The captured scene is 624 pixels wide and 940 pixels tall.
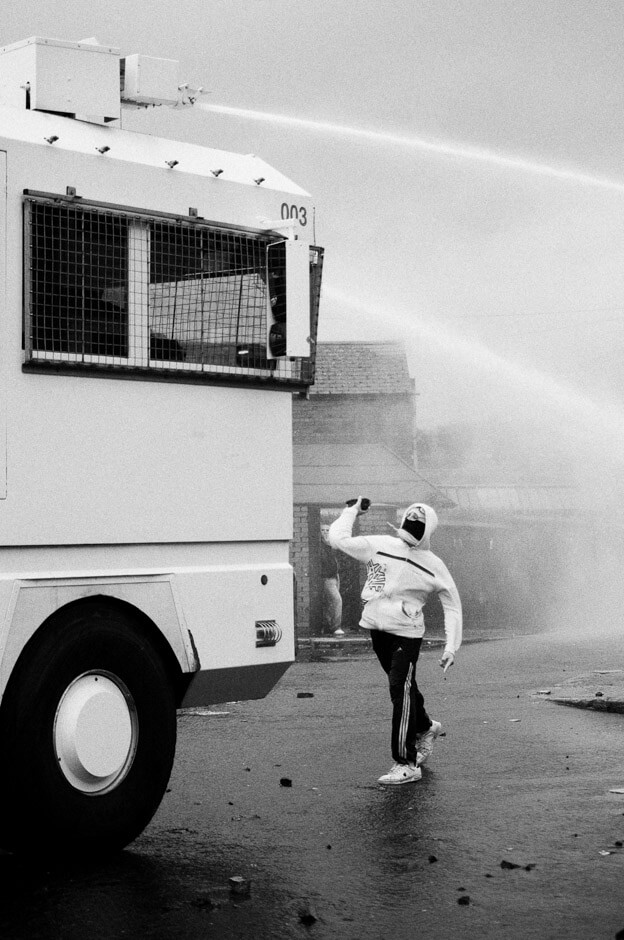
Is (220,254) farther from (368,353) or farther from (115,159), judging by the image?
(368,353)

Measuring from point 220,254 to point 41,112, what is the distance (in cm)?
108

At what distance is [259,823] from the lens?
7.48m

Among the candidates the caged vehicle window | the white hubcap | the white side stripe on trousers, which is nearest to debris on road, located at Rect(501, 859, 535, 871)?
the white hubcap

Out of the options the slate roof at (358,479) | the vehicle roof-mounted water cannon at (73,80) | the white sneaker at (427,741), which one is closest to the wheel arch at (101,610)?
the vehicle roof-mounted water cannon at (73,80)

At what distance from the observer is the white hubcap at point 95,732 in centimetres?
614

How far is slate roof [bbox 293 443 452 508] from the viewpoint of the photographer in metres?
24.5

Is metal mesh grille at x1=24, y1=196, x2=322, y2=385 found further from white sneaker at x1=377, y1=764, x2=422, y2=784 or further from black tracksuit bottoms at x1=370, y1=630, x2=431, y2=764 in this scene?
white sneaker at x1=377, y1=764, x2=422, y2=784

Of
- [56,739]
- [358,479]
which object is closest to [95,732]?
[56,739]

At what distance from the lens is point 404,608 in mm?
9000

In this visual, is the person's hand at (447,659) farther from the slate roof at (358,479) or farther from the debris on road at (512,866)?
the slate roof at (358,479)

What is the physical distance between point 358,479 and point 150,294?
62.7 ft

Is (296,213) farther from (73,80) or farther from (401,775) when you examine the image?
(401,775)

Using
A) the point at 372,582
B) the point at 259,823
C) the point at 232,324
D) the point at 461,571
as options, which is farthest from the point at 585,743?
the point at 461,571

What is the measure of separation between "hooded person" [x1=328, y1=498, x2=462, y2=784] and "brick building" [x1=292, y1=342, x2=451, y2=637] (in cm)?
925
